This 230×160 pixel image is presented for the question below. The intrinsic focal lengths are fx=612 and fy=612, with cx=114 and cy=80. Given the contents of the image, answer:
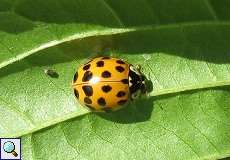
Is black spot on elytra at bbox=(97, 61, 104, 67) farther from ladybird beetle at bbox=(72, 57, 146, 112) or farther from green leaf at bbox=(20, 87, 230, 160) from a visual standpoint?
green leaf at bbox=(20, 87, 230, 160)

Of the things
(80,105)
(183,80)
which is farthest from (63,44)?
(183,80)

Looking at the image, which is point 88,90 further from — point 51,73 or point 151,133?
point 151,133

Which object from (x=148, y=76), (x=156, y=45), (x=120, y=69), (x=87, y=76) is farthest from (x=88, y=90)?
(x=156, y=45)

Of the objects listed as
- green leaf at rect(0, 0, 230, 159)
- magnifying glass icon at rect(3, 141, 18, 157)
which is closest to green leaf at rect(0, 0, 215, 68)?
green leaf at rect(0, 0, 230, 159)

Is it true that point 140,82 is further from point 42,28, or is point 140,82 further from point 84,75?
point 42,28

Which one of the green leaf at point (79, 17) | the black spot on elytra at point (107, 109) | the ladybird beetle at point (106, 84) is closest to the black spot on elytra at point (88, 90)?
the ladybird beetle at point (106, 84)

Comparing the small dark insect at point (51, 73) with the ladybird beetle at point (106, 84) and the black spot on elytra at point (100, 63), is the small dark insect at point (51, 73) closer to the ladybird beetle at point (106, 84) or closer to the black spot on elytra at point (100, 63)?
the ladybird beetle at point (106, 84)
